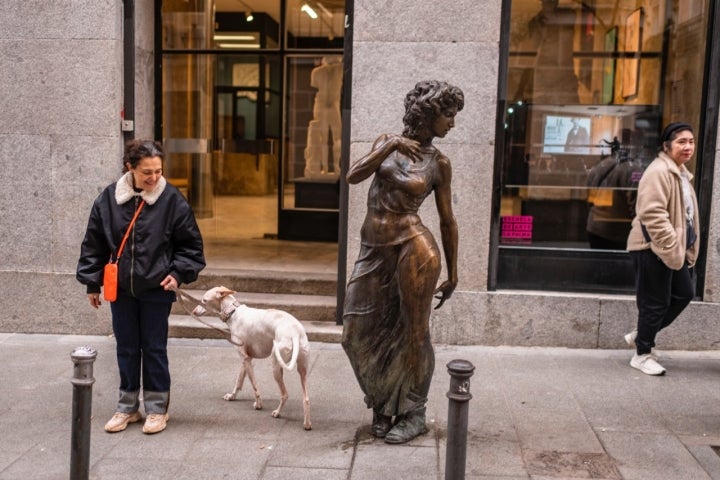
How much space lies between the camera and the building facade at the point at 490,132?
744cm

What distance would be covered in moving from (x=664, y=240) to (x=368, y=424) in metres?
2.87

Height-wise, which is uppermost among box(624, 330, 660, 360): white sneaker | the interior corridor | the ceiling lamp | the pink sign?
the ceiling lamp

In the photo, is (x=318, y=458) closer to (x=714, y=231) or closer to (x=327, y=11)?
(x=714, y=231)

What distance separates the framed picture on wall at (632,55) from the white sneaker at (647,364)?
2.66 meters

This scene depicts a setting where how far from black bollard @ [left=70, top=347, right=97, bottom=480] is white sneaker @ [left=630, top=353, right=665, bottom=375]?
185 inches

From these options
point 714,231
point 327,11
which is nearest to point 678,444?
point 714,231

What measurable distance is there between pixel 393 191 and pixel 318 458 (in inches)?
66.3

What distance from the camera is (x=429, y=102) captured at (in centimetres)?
475

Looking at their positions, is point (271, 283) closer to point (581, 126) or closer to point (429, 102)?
point (581, 126)

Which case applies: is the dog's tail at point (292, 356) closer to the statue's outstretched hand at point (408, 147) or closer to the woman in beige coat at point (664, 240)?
the statue's outstretched hand at point (408, 147)

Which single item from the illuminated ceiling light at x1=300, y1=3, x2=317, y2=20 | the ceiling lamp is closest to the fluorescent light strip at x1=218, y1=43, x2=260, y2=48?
the ceiling lamp

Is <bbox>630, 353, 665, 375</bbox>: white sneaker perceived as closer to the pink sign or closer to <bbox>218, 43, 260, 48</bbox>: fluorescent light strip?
the pink sign

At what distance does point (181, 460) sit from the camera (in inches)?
191

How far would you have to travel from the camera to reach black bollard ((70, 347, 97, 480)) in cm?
399
